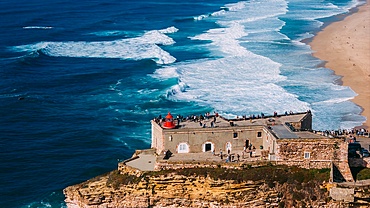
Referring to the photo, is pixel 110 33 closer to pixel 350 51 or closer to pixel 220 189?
pixel 350 51

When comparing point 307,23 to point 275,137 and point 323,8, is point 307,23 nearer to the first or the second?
point 323,8

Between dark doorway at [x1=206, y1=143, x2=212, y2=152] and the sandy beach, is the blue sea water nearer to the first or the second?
the sandy beach

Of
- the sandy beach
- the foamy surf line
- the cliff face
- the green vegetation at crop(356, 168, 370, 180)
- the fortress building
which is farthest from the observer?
the foamy surf line

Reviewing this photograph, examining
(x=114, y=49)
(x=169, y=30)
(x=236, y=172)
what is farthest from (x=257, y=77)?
(x=236, y=172)

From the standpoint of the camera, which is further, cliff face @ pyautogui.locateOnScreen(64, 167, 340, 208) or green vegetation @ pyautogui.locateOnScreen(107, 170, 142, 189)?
green vegetation @ pyautogui.locateOnScreen(107, 170, 142, 189)

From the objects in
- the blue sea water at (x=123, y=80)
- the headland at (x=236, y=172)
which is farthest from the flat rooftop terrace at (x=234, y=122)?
the blue sea water at (x=123, y=80)

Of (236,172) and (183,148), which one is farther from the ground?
(183,148)

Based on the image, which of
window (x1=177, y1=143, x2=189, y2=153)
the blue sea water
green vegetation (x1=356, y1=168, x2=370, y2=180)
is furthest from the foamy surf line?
green vegetation (x1=356, y1=168, x2=370, y2=180)
